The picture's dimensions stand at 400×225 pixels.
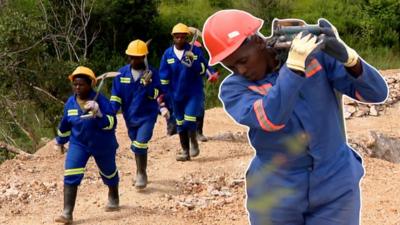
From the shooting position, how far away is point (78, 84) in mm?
6070

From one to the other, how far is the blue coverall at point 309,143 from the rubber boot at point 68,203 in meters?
3.57

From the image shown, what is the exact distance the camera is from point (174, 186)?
7.78 metres

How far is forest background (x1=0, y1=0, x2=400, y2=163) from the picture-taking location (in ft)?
46.8

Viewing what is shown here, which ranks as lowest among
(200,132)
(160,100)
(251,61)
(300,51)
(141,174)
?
(200,132)

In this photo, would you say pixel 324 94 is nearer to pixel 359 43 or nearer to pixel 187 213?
pixel 187 213

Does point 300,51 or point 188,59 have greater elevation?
point 300,51

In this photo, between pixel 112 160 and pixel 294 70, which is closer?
pixel 294 70

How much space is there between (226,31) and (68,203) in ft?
13.1

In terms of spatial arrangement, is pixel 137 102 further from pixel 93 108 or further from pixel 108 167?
pixel 93 108

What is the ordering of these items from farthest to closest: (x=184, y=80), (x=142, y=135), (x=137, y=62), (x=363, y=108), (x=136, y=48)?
(x=363, y=108) < (x=184, y=80) < (x=142, y=135) < (x=137, y=62) < (x=136, y=48)

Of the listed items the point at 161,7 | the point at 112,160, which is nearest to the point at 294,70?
the point at 112,160

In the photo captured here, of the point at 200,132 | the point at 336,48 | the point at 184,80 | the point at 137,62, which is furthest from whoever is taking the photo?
the point at 200,132

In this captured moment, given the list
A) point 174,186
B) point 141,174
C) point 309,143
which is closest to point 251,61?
point 309,143

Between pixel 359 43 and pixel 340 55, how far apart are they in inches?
936
